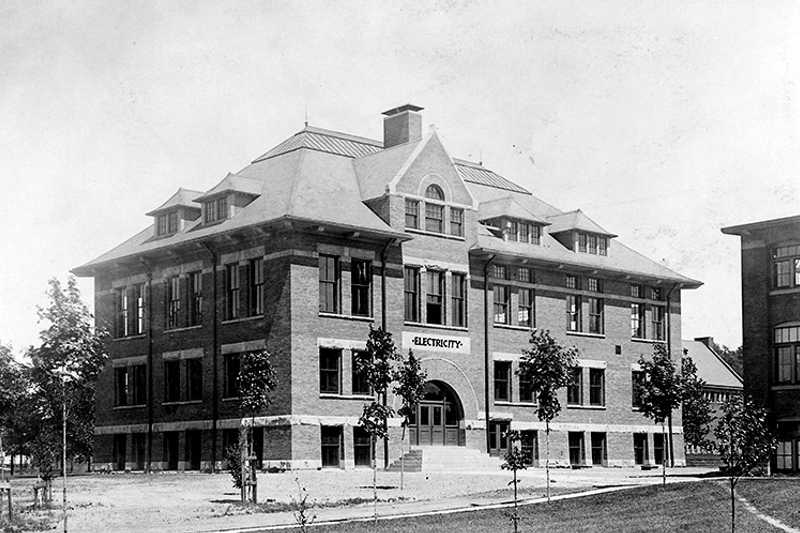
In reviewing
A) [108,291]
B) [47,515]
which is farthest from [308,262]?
[47,515]

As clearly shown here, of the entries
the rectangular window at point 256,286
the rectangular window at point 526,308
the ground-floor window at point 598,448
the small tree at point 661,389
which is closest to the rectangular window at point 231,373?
the rectangular window at point 256,286

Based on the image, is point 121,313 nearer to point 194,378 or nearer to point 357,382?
point 194,378

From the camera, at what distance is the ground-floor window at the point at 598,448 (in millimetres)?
59281

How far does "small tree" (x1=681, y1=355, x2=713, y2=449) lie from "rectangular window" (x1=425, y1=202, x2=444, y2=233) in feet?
40.0

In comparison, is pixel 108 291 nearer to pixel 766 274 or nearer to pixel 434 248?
pixel 434 248

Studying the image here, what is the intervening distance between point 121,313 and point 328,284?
1343 centimetres

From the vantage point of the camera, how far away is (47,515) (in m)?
29.7

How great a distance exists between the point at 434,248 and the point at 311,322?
7.84 meters

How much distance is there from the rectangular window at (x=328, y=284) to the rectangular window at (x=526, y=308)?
11.7 metres

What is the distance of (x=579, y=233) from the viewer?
60531 mm

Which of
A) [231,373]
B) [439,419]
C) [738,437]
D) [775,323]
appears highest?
[775,323]

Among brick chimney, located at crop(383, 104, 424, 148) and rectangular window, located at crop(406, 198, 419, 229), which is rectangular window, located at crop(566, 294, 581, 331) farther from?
brick chimney, located at crop(383, 104, 424, 148)

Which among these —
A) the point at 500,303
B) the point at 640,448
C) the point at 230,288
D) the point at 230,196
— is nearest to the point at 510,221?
the point at 500,303

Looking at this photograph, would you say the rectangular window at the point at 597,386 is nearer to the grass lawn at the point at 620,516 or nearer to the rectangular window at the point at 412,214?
the rectangular window at the point at 412,214
